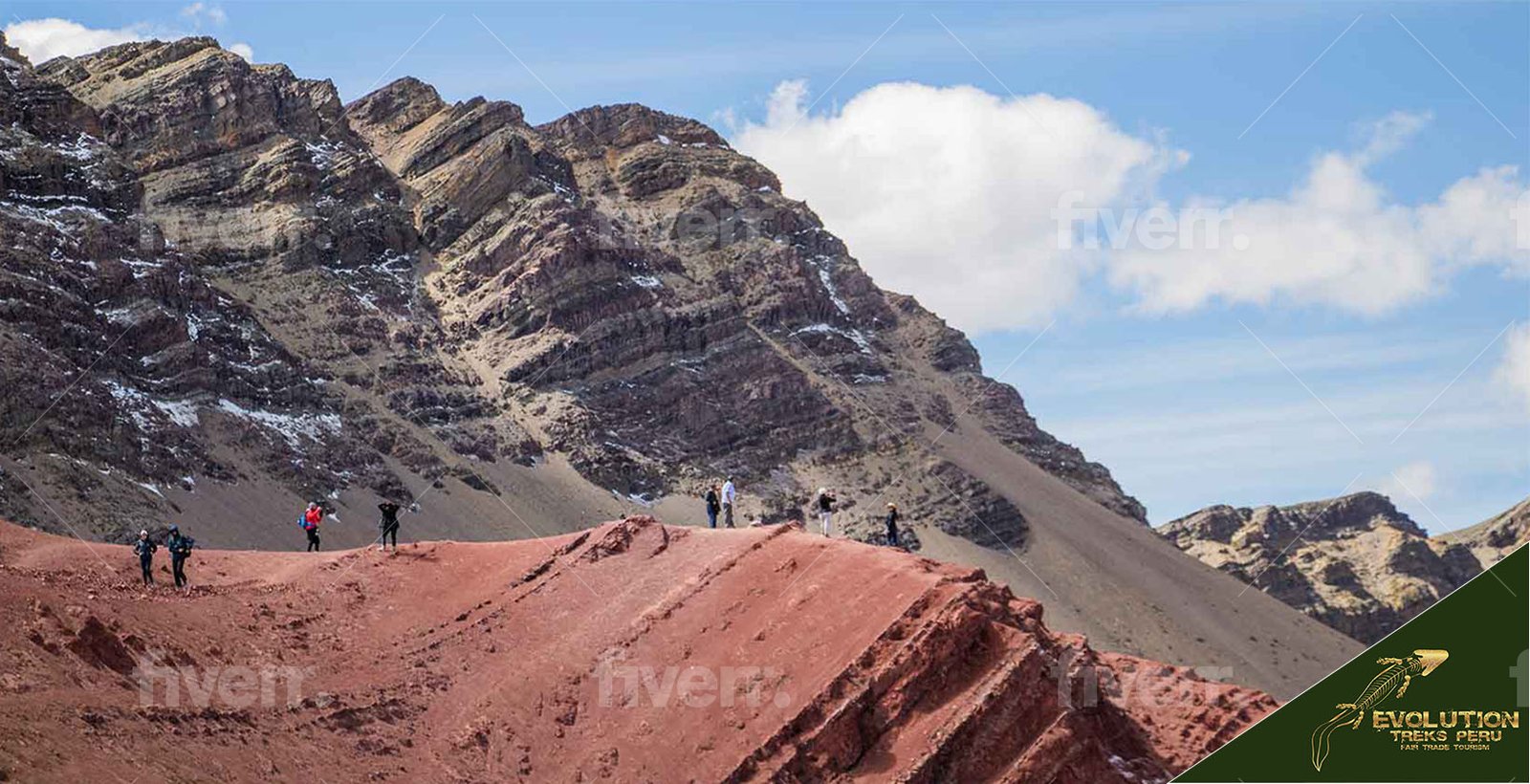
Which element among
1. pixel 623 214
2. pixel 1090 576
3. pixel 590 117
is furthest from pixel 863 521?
pixel 590 117

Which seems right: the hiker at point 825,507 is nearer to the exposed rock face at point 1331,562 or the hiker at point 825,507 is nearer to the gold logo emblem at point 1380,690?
the gold logo emblem at point 1380,690

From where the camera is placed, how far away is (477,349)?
474 feet

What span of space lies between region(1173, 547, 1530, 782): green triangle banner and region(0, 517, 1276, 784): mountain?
3.53ft

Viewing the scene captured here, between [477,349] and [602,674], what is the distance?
10840cm

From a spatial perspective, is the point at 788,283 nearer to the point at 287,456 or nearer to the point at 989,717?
the point at 287,456

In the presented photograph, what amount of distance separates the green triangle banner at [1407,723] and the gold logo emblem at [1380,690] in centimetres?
2

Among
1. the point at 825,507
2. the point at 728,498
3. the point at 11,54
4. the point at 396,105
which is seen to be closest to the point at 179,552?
the point at 728,498

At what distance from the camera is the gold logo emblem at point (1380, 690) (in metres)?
39.5

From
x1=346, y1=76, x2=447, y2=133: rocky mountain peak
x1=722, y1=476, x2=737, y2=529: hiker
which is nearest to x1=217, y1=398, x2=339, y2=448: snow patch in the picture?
x1=346, y1=76, x2=447, y2=133: rocky mountain peak

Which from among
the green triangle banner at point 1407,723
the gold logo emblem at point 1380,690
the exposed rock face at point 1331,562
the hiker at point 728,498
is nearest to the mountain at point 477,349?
the exposed rock face at point 1331,562

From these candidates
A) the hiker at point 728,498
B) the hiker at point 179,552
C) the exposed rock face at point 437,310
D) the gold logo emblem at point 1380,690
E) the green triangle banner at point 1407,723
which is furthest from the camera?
the exposed rock face at point 437,310

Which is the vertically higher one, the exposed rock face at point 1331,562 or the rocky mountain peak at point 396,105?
the rocky mountain peak at point 396,105

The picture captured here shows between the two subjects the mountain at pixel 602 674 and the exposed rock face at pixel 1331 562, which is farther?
the exposed rock face at pixel 1331 562

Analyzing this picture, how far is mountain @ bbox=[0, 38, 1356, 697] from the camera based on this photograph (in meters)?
108
